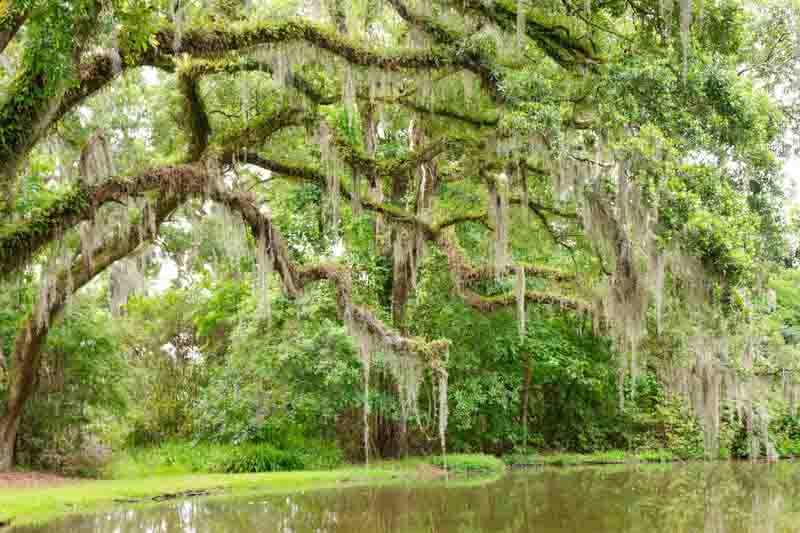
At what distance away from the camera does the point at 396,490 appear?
14.0m

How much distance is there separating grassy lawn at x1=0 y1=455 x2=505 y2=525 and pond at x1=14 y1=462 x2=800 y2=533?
2.45ft

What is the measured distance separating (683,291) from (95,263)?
8731mm

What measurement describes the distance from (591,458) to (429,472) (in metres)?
6.13

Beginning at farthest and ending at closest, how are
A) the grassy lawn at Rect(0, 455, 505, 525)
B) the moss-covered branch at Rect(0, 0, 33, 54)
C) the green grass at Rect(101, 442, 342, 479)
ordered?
the green grass at Rect(101, 442, 342, 479) → the grassy lawn at Rect(0, 455, 505, 525) → the moss-covered branch at Rect(0, 0, 33, 54)

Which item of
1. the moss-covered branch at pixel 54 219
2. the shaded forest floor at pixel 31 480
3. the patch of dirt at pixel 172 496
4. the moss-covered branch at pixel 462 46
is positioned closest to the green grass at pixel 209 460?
the shaded forest floor at pixel 31 480

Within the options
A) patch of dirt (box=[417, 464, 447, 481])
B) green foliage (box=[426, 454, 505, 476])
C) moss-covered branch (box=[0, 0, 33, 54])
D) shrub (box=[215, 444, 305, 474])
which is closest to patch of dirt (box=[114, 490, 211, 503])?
shrub (box=[215, 444, 305, 474])

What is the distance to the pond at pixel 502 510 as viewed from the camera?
31.0 feet

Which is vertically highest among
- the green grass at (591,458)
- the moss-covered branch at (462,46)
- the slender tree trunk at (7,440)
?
the moss-covered branch at (462,46)

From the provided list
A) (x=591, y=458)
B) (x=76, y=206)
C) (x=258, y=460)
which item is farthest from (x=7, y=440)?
(x=591, y=458)

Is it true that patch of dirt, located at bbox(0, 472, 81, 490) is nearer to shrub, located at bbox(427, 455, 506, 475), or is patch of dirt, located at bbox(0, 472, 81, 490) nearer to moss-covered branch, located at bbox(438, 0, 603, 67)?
shrub, located at bbox(427, 455, 506, 475)

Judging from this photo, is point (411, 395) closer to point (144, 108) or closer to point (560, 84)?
point (560, 84)

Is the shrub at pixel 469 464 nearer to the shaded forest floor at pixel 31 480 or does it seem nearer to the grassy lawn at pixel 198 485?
the grassy lawn at pixel 198 485

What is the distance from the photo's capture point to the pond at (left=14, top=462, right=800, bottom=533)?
372 inches

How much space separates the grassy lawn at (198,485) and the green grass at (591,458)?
90.5 inches
